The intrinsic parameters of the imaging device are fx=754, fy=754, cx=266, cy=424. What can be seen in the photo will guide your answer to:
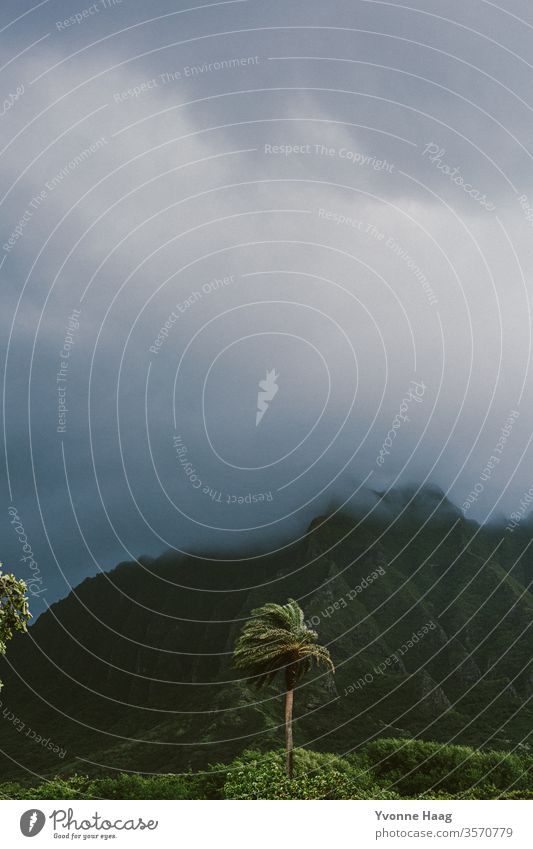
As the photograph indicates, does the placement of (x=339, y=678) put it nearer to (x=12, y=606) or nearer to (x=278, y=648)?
(x=278, y=648)

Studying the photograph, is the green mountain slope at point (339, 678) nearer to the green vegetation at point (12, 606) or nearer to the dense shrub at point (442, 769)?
the dense shrub at point (442, 769)

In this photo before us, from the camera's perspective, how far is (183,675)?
18362 centimetres

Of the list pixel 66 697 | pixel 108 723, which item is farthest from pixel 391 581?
pixel 66 697

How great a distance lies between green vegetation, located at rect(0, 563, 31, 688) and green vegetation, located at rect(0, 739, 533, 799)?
29.2 m

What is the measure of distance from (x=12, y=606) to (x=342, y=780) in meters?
34.7

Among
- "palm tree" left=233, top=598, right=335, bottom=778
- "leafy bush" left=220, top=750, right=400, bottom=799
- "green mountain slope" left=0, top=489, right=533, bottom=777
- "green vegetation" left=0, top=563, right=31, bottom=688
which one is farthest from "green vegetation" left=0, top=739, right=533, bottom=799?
"green mountain slope" left=0, top=489, right=533, bottom=777

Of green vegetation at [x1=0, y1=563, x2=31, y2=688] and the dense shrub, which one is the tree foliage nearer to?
the dense shrub

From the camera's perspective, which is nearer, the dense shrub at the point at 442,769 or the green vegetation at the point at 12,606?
the green vegetation at the point at 12,606

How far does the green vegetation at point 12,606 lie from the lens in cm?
2434

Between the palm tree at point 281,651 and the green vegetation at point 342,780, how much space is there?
8.38 feet

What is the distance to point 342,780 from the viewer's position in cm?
5094

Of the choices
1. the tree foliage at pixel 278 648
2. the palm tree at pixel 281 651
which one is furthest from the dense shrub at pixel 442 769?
the tree foliage at pixel 278 648

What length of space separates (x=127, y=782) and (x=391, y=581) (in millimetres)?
127625
